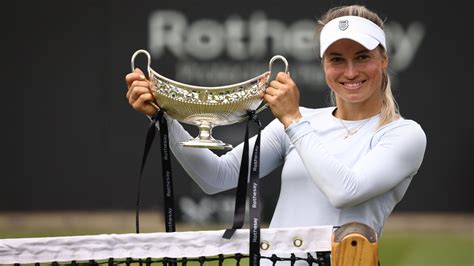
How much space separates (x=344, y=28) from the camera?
2.15m

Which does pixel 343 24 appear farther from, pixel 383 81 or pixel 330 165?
pixel 330 165

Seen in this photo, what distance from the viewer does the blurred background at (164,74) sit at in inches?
286

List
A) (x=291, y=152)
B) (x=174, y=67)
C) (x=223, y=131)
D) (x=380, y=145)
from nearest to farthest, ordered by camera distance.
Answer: (x=380, y=145) < (x=291, y=152) < (x=223, y=131) < (x=174, y=67)

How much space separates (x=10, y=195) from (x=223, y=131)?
1572 mm

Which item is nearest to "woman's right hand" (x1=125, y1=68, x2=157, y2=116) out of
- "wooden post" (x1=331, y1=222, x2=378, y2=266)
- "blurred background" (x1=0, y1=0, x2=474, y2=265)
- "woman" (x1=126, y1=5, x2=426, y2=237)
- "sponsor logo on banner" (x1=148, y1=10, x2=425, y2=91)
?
"woman" (x1=126, y1=5, x2=426, y2=237)

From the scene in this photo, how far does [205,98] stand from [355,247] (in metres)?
0.49

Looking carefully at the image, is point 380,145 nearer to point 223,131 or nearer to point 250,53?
point 223,131

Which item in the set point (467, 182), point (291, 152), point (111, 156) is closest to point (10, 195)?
point (111, 156)

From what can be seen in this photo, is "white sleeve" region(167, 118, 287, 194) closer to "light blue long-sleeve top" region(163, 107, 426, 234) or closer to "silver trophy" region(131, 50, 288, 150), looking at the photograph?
"light blue long-sleeve top" region(163, 107, 426, 234)

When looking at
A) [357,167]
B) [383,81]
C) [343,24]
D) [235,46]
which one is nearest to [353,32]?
[343,24]

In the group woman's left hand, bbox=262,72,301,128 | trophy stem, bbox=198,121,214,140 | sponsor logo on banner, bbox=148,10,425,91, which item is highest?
sponsor logo on banner, bbox=148,10,425,91

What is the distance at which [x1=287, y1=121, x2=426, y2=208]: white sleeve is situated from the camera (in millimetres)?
1983

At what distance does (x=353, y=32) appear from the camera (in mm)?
2127

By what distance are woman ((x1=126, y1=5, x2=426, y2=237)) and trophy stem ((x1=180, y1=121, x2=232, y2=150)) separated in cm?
10
